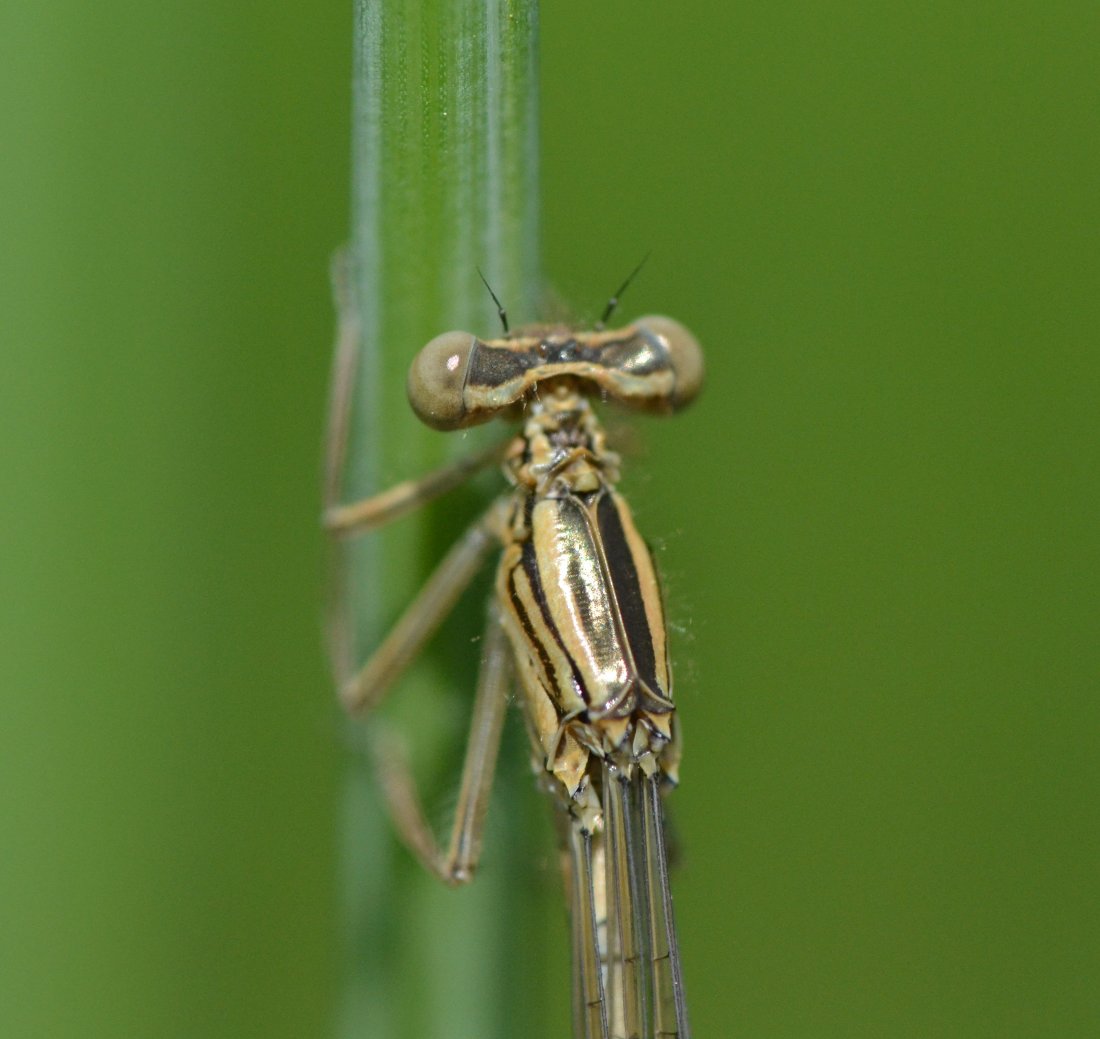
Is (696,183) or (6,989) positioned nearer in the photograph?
(6,989)

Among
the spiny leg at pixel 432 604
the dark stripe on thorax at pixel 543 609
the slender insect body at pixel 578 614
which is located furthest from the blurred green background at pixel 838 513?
the dark stripe on thorax at pixel 543 609

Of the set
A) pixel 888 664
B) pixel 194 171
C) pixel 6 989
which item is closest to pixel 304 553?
pixel 194 171

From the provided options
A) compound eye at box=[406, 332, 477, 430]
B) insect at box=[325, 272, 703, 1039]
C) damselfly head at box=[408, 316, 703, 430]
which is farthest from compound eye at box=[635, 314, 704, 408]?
compound eye at box=[406, 332, 477, 430]

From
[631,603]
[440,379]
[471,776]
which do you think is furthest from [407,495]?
[471,776]

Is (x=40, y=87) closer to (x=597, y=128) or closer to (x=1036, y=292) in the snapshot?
(x=597, y=128)

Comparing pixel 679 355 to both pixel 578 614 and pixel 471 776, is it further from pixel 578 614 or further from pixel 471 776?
pixel 471 776

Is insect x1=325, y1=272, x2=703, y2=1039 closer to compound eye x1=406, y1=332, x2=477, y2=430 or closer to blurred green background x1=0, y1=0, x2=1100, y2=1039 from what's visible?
compound eye x1=406, y1=332, x2=477, y2=430
